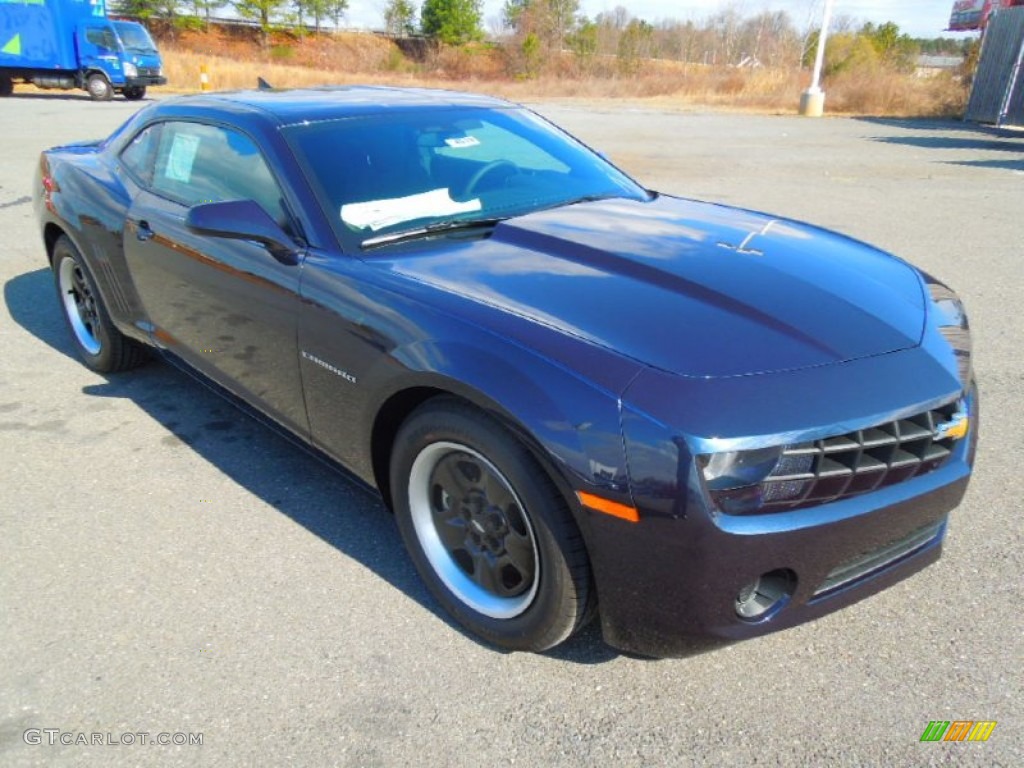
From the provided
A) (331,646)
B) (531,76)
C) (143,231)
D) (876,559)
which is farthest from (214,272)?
(531,76)

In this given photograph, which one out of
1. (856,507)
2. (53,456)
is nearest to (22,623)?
(53,456)

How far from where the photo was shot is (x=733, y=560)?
1844mm

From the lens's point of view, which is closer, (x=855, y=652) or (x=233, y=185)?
(x=855, y=652)

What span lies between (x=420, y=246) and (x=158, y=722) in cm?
163

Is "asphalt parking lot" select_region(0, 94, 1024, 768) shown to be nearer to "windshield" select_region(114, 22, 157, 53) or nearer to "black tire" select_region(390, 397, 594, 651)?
"black tire" select_region(390, 397, 594, 651)

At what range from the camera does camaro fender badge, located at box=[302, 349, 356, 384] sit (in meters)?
2.56

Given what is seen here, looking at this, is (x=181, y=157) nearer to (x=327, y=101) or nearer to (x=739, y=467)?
(x=327, y=101)

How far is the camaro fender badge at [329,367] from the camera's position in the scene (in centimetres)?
256

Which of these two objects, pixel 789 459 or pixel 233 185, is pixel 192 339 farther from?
pixel 789 459

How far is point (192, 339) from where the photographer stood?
3449mm

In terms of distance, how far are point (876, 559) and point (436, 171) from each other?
6.72 ft

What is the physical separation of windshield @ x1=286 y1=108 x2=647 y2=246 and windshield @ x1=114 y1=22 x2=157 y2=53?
84.5ft

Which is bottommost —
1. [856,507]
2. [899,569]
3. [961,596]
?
[961,596]

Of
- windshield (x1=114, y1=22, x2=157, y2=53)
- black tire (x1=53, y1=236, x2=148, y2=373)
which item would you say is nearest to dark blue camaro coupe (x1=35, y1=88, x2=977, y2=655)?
black tire (x1=53, y1=236, x2=148, y2=373)
